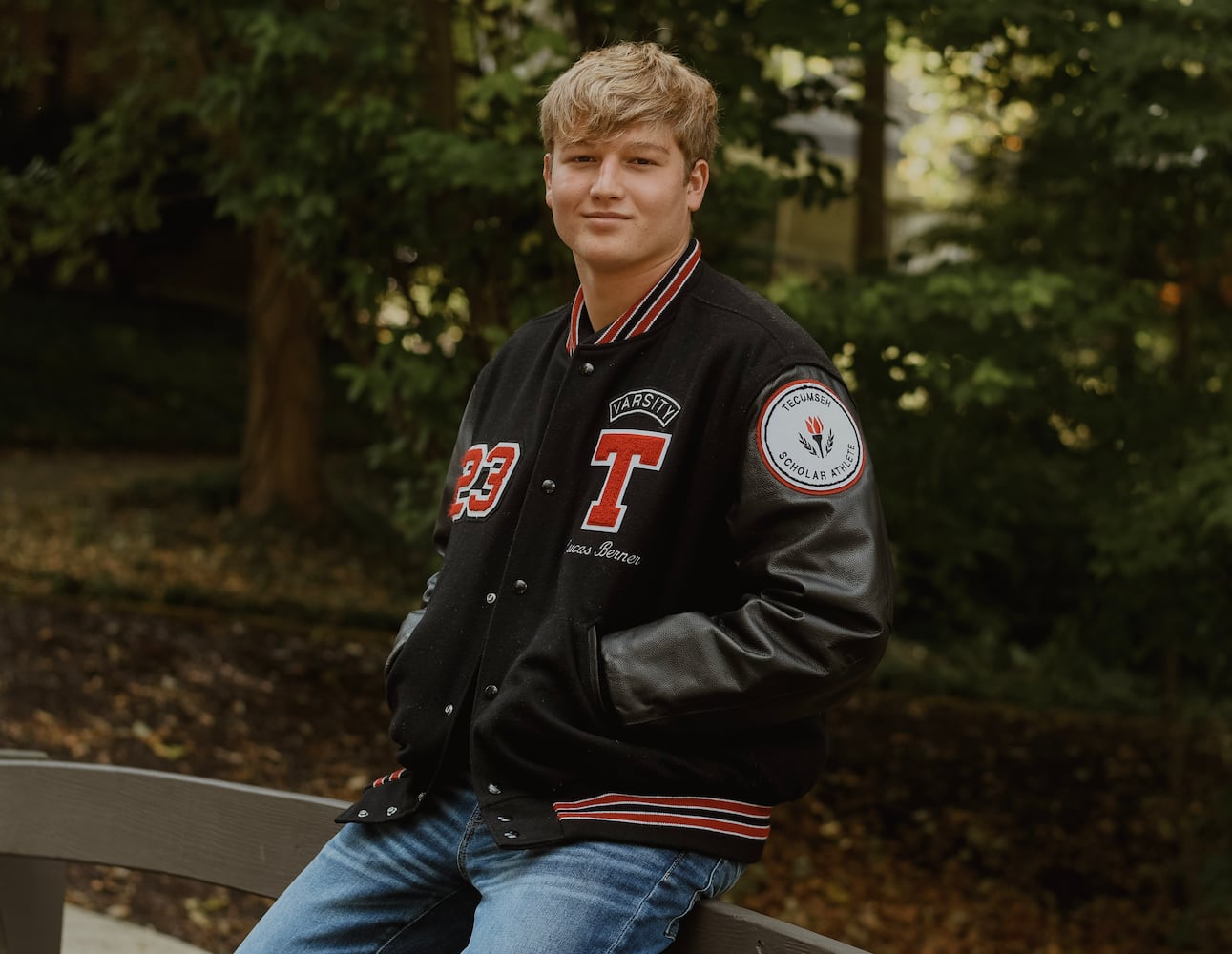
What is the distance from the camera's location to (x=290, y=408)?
11742 millimetres

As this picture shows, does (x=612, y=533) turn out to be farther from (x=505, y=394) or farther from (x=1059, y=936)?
(x=1059, y=936)

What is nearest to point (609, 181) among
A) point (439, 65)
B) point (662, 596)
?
point (662, 596)

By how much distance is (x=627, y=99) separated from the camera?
2057mm

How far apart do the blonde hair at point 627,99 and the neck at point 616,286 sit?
0.52 feet

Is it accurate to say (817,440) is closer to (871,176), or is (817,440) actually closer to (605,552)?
(605,552)

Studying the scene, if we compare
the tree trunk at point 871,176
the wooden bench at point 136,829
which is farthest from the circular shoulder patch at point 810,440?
the tree trunk at point 871,176

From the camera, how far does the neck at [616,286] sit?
7.10ft

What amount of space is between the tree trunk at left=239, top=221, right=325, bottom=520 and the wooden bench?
28.3 ft

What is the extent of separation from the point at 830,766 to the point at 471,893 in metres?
5.56

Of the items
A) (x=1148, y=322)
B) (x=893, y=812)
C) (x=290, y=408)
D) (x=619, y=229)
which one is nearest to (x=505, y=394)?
(x=619, y=229)

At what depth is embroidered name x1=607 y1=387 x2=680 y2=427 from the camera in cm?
204

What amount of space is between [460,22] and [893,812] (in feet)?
13.8

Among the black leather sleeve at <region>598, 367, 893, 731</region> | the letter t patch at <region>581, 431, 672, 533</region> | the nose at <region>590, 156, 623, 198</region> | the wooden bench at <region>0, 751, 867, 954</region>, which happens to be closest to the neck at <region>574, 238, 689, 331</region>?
the nose at <region>590, 156, 623, 198</region>

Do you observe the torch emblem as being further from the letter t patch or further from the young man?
the letter t patch
